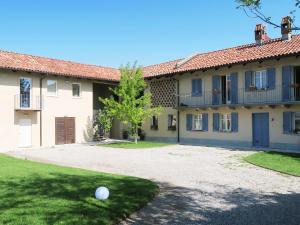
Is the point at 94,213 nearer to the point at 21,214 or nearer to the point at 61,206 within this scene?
the point at 61,206

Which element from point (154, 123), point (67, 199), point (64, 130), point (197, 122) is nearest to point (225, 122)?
point (197, 122)

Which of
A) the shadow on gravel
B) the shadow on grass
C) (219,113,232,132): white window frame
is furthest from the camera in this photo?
(219,113,232,132): white window frame

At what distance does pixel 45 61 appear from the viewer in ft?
89.5

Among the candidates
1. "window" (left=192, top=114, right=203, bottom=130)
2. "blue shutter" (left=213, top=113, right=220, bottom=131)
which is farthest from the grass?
"window" (left=192, top=114, right=203, bottom=130)

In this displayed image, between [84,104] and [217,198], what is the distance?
2107 cm

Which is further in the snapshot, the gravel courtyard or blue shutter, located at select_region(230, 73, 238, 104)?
blue shutter, located at select_region(230, 73, 238, 104)

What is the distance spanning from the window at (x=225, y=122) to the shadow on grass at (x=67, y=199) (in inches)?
559

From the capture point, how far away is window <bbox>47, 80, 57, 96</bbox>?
25.6 meters

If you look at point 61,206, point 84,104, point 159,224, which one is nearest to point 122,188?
point 61,206

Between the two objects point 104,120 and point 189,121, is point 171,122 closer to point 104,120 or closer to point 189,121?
point 189,121

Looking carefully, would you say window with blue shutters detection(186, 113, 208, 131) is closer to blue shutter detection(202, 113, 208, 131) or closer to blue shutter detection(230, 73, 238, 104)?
blue shutter detection(202, 113, 208, 131)

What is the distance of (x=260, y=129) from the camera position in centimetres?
2184

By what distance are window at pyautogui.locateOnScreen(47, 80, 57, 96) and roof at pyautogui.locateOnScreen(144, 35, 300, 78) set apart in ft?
25.1

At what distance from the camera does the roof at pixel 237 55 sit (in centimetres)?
2081
